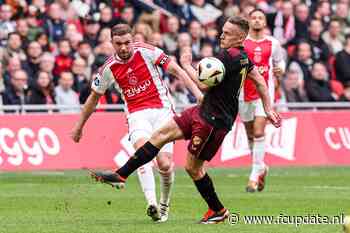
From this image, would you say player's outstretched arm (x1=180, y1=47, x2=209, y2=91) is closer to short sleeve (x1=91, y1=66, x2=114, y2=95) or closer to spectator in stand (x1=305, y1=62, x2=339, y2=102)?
short sleeve (x1=91, y1=66, x2=114, y2=95)

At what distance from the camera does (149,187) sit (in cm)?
1367

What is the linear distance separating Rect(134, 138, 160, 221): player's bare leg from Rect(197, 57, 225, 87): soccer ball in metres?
1.47

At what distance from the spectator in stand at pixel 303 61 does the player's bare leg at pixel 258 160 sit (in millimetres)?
7355

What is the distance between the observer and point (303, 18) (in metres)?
27.5

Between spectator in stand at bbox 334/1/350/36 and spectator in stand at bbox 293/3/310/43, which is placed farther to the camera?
spectator in stand at bbox 334/1/350/36

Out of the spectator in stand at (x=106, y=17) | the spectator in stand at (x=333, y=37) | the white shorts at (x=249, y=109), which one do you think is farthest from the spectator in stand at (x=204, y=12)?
the white shorts at (x=249, y=109)

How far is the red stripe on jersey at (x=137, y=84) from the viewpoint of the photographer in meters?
13.9

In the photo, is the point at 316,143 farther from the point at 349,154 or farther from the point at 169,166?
the point at 169,166

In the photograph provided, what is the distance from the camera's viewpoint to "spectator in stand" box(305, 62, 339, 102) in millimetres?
25562

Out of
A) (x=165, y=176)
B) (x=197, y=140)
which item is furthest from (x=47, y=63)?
(x=197, y=140)

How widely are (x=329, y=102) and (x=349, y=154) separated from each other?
1.68 meters

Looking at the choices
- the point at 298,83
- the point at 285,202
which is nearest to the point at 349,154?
the point at 298,83

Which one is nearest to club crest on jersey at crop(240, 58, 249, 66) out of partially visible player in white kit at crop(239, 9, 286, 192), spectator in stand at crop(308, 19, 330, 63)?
partially visible player in white kit at crop(239, 9, 286, 192)

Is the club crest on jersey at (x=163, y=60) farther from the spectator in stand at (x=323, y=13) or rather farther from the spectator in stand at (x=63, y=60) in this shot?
the spectator in stand at (x=323, y=13)
